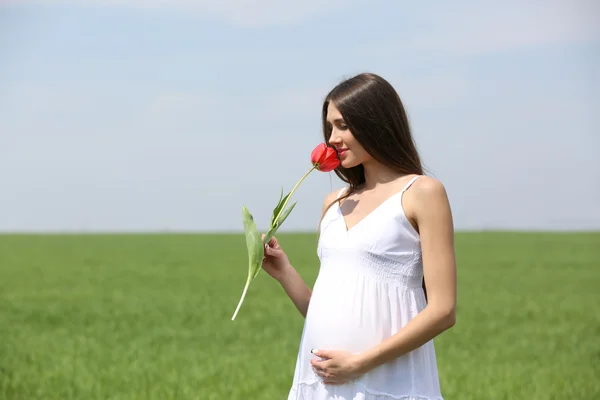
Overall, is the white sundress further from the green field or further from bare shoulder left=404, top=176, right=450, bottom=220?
the green field

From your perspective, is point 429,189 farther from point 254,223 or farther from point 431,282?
point 254,223

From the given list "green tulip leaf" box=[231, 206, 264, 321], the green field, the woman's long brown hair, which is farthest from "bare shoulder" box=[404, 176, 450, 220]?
the green field

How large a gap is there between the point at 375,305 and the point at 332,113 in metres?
0.68

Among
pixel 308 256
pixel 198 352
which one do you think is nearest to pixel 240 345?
pixel 198 352

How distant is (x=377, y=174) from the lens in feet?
10.4

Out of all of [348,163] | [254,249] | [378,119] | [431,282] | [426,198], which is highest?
[378,119]

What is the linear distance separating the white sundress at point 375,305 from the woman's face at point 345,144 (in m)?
0.19

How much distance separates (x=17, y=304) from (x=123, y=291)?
2.90 metres

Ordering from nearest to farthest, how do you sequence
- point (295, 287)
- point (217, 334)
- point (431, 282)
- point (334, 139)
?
point (431, 282) → point (334, 139) → point (295, 287) → point (217, 334)

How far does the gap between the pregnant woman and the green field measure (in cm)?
481

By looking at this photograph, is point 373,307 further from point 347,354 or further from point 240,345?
point 240,345

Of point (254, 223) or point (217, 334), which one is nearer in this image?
point (254, 223)

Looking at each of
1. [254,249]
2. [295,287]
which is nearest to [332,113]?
[254,249]

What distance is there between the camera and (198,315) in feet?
50.6
